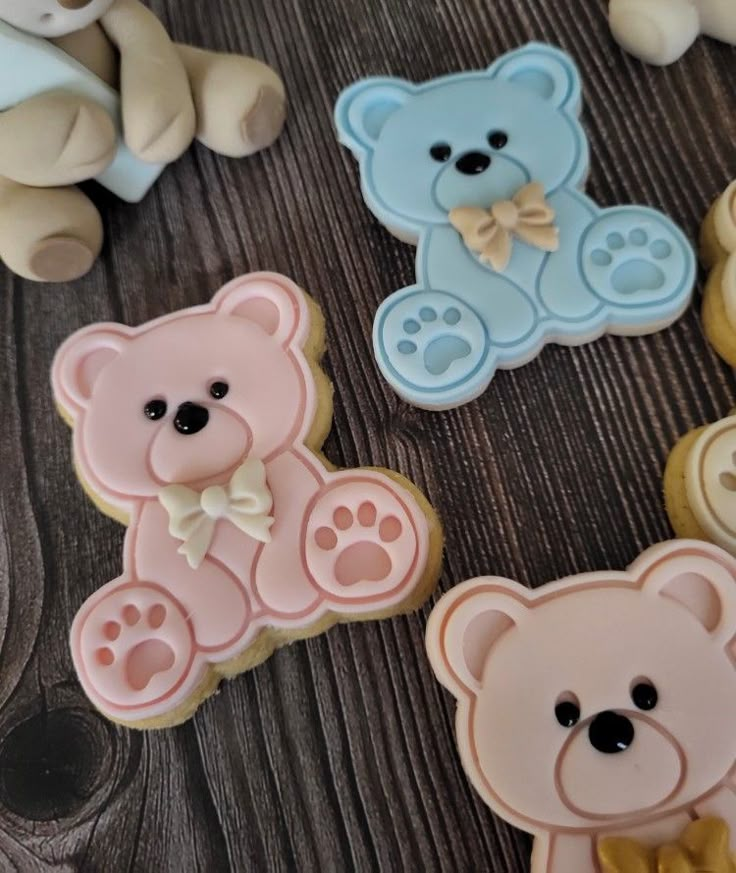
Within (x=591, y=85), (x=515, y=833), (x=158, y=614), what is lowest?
(x=515, y=833)

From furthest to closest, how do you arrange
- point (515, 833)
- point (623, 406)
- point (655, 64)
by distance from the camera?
1. point (655, 64)
2. point (623, 406)
3. point (515, 833)

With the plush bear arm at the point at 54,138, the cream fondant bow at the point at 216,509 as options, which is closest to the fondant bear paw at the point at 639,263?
the cream fondant bow at the point at 216,509

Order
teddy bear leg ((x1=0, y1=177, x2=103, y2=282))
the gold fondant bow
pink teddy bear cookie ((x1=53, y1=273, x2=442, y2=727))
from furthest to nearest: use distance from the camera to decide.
Result: teddy bear leg ((x1=0, y1=177, x2=103, y2=282)) < pink teddy bear cookie ((x1=53, y1=273, x2=442, y2=727)) < the gold fondant bow

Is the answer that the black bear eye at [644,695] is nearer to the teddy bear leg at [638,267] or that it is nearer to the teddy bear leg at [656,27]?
the teddy bear leg at [638,267]

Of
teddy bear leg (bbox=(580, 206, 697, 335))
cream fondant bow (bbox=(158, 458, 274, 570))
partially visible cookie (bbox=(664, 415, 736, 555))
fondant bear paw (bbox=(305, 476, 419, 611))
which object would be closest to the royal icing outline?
partially visible cookie (bbox=(664, 415, 736, 555))

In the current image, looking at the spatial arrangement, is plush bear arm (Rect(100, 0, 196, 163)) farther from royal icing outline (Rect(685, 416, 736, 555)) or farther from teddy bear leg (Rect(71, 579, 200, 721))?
royal icing outline (Rect(685, 416, 736, 555))

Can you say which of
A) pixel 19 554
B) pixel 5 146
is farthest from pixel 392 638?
pixel 5 146

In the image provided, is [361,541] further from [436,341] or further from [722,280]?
[722,280]

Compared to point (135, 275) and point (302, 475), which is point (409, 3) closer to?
point (135, 275)
